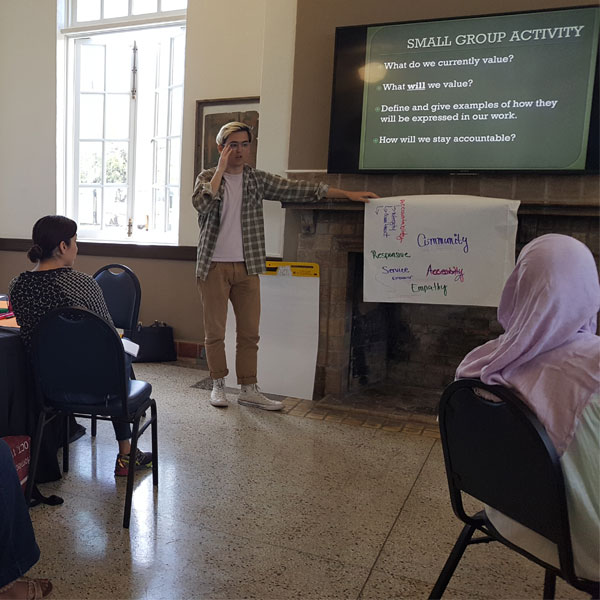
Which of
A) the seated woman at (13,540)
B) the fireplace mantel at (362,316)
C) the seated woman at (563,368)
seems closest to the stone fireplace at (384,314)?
the fireplace mantel at (362,316)

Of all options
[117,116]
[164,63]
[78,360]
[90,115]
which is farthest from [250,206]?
[90,115]

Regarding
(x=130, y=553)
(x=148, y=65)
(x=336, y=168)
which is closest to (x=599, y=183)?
(x=336, y=168)

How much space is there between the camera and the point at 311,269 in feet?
11.5

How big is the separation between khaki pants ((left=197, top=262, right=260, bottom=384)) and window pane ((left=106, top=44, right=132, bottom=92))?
228 centimetres

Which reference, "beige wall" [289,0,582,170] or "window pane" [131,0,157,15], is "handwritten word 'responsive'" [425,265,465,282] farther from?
"window pane" [131,0,157,15]

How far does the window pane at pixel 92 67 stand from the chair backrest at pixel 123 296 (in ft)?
8.41

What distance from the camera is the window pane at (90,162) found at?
4812 millimetres

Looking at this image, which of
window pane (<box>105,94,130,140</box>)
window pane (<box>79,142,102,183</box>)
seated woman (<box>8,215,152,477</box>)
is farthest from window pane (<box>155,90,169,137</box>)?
seated woman (<box>8,215,152,477</box>)

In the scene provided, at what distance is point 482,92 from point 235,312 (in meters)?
1.86

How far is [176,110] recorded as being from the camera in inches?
176

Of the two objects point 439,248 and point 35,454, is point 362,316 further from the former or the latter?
point 35,454

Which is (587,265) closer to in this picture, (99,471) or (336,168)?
(99,471)

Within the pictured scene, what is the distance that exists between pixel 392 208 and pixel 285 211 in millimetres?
775

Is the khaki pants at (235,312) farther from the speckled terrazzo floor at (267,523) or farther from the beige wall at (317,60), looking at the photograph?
the beige wall at (317,60)
